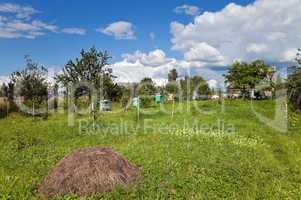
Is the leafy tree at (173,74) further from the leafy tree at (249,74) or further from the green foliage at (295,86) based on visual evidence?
the green foliage at (295,86)

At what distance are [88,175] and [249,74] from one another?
201 ft

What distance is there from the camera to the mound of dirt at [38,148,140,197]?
983cm

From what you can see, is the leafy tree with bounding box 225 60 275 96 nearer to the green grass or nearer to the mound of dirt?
the green grass

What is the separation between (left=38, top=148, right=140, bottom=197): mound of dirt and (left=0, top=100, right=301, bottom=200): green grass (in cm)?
37

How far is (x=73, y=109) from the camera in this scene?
3853cm

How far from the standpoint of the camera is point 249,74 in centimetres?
6694

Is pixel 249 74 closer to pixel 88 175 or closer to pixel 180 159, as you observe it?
pixel 180 159

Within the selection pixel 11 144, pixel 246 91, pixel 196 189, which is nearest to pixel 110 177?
A: pixel 196 189

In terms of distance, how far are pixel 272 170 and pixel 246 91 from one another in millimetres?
55678

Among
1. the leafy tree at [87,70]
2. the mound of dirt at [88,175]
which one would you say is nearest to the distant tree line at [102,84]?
the leafy tree at [87,70]

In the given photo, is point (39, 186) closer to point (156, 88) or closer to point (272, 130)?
point (272, 130)

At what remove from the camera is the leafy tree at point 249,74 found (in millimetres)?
65250

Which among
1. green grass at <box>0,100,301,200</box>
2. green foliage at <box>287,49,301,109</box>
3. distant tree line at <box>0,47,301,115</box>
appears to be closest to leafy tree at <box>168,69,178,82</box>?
distant tree line at <box>0,47,301,115</box>

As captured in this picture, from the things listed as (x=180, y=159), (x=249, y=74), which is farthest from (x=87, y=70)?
(x=249, y=74)
